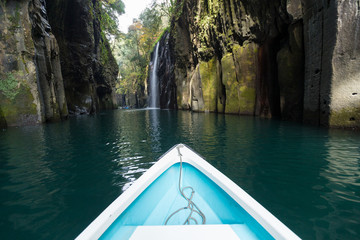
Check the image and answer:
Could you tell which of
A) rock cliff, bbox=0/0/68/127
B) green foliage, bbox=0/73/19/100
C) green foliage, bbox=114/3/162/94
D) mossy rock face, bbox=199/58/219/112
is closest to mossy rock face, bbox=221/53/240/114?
mossy rock face, bbox=199/58/219/112

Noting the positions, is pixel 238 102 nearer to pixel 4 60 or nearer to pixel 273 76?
pixel 273 76

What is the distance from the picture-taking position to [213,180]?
196 centimetres

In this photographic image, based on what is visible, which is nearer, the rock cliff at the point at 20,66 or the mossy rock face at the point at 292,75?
the mossy rock face at the point at 292,75

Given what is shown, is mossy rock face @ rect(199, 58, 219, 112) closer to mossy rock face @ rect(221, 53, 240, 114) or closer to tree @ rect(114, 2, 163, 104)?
mossy rock face @ rect(221, 53, 240, 114)

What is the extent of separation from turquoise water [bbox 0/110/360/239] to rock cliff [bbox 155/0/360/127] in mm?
Answer: 2108

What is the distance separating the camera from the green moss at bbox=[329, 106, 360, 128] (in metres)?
5.76

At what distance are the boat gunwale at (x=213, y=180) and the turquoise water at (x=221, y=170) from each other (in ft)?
2.49

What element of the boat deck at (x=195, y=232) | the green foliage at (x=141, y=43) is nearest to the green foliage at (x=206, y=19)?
the boat deck at (x=195, y=232)

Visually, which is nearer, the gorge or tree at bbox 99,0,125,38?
the gorge

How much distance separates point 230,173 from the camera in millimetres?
3117

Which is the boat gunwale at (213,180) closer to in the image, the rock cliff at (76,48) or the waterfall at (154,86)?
the rock cliff at (76,48)

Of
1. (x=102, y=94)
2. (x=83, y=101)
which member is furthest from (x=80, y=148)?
(x=102, y=94)

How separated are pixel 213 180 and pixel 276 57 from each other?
11160mm

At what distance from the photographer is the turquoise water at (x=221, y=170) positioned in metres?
1.90
